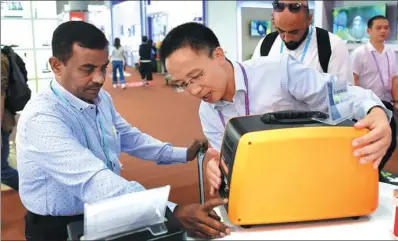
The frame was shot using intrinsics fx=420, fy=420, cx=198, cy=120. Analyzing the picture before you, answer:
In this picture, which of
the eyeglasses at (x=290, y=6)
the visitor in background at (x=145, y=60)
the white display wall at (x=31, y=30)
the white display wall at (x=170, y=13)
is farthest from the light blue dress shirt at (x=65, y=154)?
the white display wall at (x=170, y=13)

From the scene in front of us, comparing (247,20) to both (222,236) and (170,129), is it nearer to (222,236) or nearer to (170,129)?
(170,129)

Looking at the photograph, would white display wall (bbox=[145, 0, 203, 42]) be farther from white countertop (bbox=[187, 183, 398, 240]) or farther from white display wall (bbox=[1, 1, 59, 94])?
white countertop (bbox=[187, 183, 398, 240])

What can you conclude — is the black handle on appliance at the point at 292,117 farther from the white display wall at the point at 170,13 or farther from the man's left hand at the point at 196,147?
the white display wall at the point at 170,13

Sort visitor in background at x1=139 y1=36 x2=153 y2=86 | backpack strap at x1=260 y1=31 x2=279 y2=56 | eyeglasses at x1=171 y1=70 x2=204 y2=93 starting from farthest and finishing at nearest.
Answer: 1. visitor in background at x1=139 y1=36 x2=153 y2=86
2. backpack strap at x1=260 y1=31 x2=279 y2=56
3. eyeglasses at x1=171 y1=70 x2=204 y2=93

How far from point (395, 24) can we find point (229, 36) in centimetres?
639

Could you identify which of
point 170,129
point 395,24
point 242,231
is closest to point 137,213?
point 242,231

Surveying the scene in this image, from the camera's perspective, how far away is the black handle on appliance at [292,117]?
112 centimetres

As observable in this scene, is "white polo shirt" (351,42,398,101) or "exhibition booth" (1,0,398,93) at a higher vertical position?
"exhibition booth" (1,0,398,93)

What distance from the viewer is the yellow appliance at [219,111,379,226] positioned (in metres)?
1.03

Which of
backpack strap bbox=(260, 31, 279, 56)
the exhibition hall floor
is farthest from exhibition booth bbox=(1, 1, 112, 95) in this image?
backpack strap bbox=(260, 31, 279, 56)

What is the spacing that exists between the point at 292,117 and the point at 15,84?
271 cm

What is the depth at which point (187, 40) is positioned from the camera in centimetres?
137

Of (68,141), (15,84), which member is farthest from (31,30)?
(68,141)

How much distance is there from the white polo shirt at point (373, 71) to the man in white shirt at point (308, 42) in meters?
1.62
